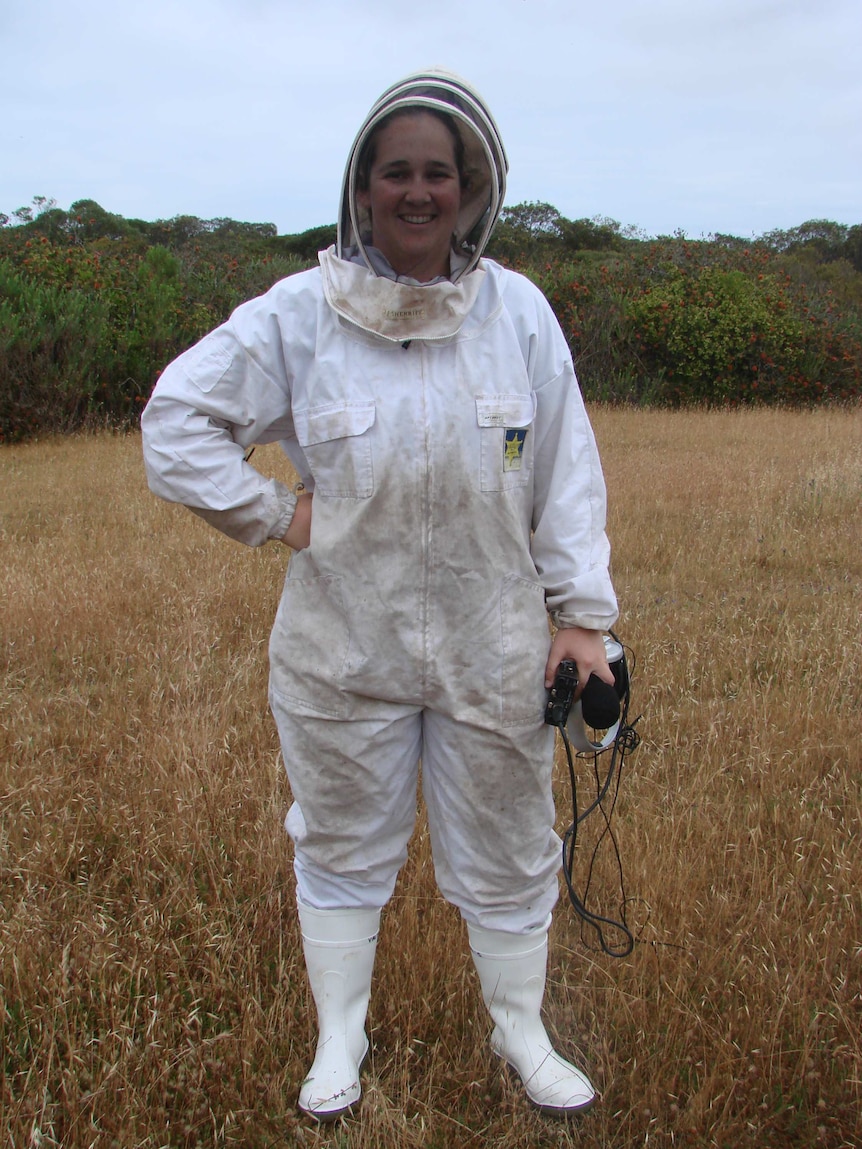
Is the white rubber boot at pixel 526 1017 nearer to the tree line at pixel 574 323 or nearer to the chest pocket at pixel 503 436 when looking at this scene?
the chest pocket at pixel 503 436

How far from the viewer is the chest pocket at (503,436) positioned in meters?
1.71

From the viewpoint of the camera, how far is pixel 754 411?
12844 mm

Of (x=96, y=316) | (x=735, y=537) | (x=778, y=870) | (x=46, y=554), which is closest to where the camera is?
(x=778, y=870)

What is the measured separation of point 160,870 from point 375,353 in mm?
1653

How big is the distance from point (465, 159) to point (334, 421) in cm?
55

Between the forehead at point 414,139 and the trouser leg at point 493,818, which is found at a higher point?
the forehead at point 414,139

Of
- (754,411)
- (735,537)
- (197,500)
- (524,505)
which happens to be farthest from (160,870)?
(754,411)

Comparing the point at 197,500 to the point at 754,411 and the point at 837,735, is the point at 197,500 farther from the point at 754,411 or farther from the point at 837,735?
the point at 754,411

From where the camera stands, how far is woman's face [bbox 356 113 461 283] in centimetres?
165

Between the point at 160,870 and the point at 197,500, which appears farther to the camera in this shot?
the point at 160,870

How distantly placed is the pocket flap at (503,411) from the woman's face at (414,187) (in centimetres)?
30

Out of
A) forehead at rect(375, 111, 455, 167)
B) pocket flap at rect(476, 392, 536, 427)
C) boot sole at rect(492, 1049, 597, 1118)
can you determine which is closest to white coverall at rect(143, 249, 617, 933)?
pocket flap at rect(476, 392, 536, 427)

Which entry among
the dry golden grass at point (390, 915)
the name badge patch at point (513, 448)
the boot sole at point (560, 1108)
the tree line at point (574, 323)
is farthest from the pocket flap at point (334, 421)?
the tree line at point (574, 323)

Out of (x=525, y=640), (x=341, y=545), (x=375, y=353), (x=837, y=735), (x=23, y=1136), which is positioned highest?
(x=375, y=353)
